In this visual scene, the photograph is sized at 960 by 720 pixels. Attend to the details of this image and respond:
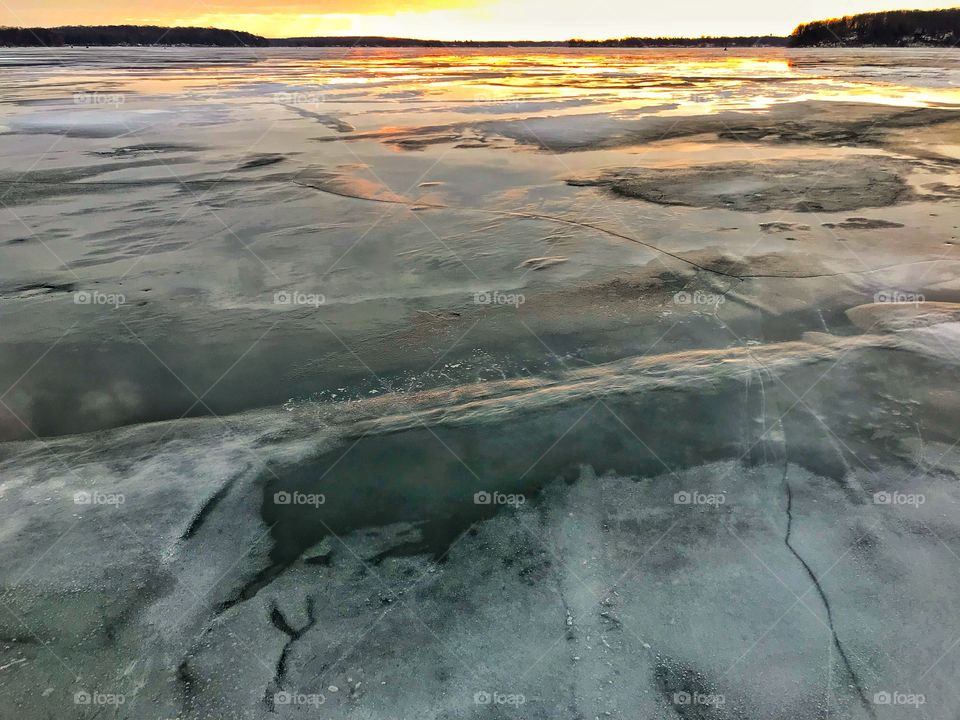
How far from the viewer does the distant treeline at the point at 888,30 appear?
292 feet

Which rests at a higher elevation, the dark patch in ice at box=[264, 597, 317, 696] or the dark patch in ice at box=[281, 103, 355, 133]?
the dark patch in ice at box=[281, 103, 355, 133]

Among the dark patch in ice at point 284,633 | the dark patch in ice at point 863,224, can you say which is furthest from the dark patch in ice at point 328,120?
the dark patch in ice at point 284,633

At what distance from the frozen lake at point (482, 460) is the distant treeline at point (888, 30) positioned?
111m

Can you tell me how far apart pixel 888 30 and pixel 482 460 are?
128345mm

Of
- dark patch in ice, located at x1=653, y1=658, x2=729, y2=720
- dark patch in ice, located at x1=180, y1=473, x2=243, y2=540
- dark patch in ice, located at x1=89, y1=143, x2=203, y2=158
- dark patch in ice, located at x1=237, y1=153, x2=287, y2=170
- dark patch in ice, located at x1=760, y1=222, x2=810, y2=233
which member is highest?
dark patch in ice, located at x1=89, y1=143, x2=203, y2=158

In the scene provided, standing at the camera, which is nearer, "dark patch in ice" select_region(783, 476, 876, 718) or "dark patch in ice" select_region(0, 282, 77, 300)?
"dark patch in ice" select_region(783, 476, 876, 718)

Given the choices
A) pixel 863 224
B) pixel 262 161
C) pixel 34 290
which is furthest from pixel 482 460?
pixel 262 161

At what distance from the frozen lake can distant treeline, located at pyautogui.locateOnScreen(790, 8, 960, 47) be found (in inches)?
4384

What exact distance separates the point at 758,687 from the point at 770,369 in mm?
2729

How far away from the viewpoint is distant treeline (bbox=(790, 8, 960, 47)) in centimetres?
8888

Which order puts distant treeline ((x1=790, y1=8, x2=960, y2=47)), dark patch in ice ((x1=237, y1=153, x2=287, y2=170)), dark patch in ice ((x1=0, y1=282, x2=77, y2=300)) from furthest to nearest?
distant treeline ((x1=790, y1=8, x2=960, y2=47)) → dark patch in ice ((x1=237, y1=153, x2=287, y2=170)) → dark patch in ice ((x1=0, y1=282, x2=77, y2=300))

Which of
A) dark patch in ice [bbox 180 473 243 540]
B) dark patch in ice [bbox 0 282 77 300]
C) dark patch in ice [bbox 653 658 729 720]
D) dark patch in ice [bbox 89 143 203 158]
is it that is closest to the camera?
dark patch in ice [bbox 653 658 729 720]

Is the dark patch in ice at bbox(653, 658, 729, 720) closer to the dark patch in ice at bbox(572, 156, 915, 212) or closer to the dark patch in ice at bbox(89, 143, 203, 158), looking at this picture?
the dark patch in ice at bbox(572, 156, 915, 212)

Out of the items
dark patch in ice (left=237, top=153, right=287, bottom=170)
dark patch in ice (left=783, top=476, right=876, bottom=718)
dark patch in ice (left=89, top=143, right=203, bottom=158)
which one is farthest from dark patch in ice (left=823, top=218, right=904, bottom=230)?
dark patch in ice (left=89, top=143, right=203, bottom=158)
